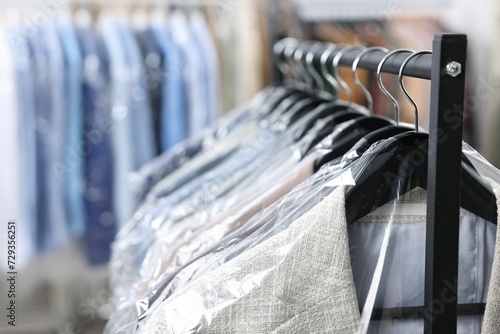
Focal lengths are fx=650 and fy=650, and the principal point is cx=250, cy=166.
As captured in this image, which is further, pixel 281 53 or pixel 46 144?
pixel 46 144

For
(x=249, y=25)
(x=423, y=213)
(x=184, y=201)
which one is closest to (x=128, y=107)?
(x=249, y=25)

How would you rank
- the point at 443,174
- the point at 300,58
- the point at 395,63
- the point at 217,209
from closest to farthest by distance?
the point at 443,174, the point at 395,63, the point at 217,209, the point at 300,58

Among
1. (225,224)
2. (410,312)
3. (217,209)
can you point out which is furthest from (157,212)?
(410,312)

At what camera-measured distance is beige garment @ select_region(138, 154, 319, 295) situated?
2.68 ft

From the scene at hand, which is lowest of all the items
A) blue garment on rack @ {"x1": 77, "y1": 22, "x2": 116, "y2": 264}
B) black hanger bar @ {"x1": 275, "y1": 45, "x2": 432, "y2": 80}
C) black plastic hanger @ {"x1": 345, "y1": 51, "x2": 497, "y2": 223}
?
blue garment on rack @ {"x1": 77, "y1": 22, "x2": 116, "y2": 264}

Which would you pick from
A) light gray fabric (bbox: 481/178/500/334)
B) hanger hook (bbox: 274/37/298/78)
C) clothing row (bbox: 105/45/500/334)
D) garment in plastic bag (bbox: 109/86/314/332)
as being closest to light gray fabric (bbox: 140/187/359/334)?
clothing row (bbox: 105/45/500/334)

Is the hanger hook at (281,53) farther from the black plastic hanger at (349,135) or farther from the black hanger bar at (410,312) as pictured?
the black hanger bar at (410,312)

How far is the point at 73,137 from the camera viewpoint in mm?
1920

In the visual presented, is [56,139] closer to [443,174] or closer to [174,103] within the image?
[174,103]

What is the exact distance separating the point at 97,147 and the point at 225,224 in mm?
1182

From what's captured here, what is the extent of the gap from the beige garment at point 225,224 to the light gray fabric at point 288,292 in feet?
0.57

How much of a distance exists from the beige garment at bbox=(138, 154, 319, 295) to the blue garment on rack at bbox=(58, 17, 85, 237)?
43.4 inches

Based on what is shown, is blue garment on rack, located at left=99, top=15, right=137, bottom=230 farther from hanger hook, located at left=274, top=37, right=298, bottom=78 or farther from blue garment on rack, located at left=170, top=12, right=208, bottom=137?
hanger hook, located at left=274, top=37, right=298, bottom=78

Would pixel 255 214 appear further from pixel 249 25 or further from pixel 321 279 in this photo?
pixel 249 25
